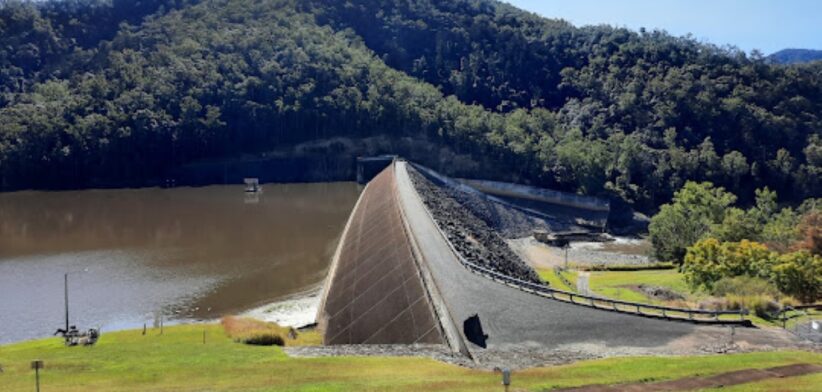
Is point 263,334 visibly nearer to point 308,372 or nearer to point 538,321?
point 308,372

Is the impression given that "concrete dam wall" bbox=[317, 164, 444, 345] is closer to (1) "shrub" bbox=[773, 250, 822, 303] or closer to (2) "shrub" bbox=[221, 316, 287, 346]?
(2) "shrub" bbox=[221, 316, 287, 346]

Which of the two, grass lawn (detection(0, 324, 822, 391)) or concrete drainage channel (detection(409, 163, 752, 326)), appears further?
concrete drainage channel (detection(409, 163, 752, 326))

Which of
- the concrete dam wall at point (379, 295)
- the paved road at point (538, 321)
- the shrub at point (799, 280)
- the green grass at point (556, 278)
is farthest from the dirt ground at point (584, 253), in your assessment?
the paved road at point (538, 321)

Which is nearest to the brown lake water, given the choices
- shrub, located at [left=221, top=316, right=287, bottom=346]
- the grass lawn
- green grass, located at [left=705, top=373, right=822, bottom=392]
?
shrub, located at [left=221, top=316, right=287, bottom=346]

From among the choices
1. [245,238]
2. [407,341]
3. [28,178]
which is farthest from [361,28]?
[407,341]

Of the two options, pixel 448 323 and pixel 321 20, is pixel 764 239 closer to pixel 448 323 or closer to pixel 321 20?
pixel 448 323

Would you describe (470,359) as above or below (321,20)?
below
